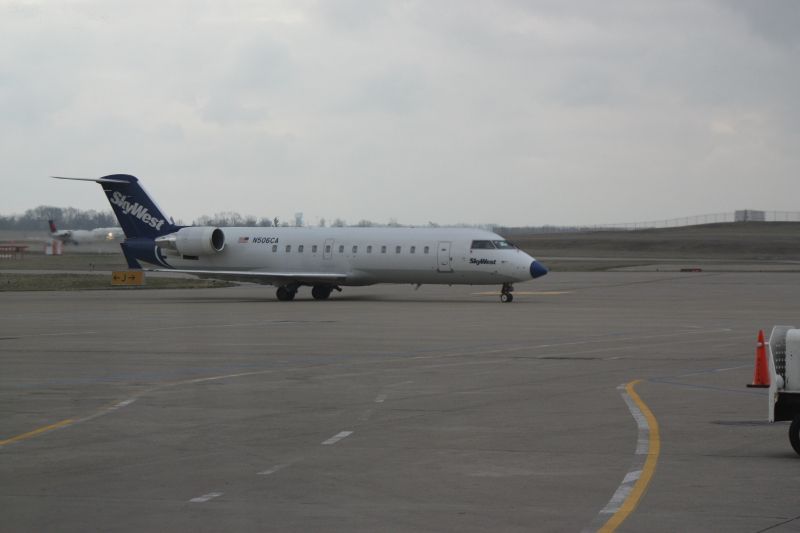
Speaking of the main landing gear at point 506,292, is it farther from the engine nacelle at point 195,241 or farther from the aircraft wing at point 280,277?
the engine nacelle at point 195,241

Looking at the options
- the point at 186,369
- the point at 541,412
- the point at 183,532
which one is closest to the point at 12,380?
the point at 186,369

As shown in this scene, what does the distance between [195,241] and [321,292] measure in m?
5.60

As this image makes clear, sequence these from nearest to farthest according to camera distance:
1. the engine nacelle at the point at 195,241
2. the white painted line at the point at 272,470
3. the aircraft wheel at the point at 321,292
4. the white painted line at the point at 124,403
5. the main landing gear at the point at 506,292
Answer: the white painted line at the point at 272,470 < the white painted line at the point at 124,403 < the main landing gear at the point at 506,292 < the aircraft wheel at the point at 321,292 < the engine nacelle at the point at 195,241

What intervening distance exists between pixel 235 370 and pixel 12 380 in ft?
11.7

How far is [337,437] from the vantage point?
12.3 meters

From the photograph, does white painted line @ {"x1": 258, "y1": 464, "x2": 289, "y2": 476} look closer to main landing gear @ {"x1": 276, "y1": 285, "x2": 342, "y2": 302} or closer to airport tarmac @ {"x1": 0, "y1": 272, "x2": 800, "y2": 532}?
airport tarmac @ {"x1": 0, "y1": 272, "x2": 800, "y2": 532}

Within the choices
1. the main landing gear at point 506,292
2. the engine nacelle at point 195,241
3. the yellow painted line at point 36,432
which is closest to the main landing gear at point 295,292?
the engine nacelle at point 195,241

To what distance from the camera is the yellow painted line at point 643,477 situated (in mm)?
8445

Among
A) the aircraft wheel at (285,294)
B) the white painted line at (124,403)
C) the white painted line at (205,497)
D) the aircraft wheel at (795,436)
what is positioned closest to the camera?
the white painted line at (205,497)

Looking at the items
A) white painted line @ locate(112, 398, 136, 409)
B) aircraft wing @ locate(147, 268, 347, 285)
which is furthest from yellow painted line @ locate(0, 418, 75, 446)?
aircraft wing @ locate(147, 268, 347, 285)

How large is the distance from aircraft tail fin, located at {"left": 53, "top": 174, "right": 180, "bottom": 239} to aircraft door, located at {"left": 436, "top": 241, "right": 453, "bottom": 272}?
12.5m

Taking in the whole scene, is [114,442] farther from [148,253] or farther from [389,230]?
→ [148,253]

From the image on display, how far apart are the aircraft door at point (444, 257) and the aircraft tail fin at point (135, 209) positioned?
40.9 ft

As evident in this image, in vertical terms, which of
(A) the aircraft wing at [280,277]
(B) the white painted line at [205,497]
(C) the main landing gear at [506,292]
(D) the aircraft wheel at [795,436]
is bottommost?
(B) the white painted line at [205,497]
